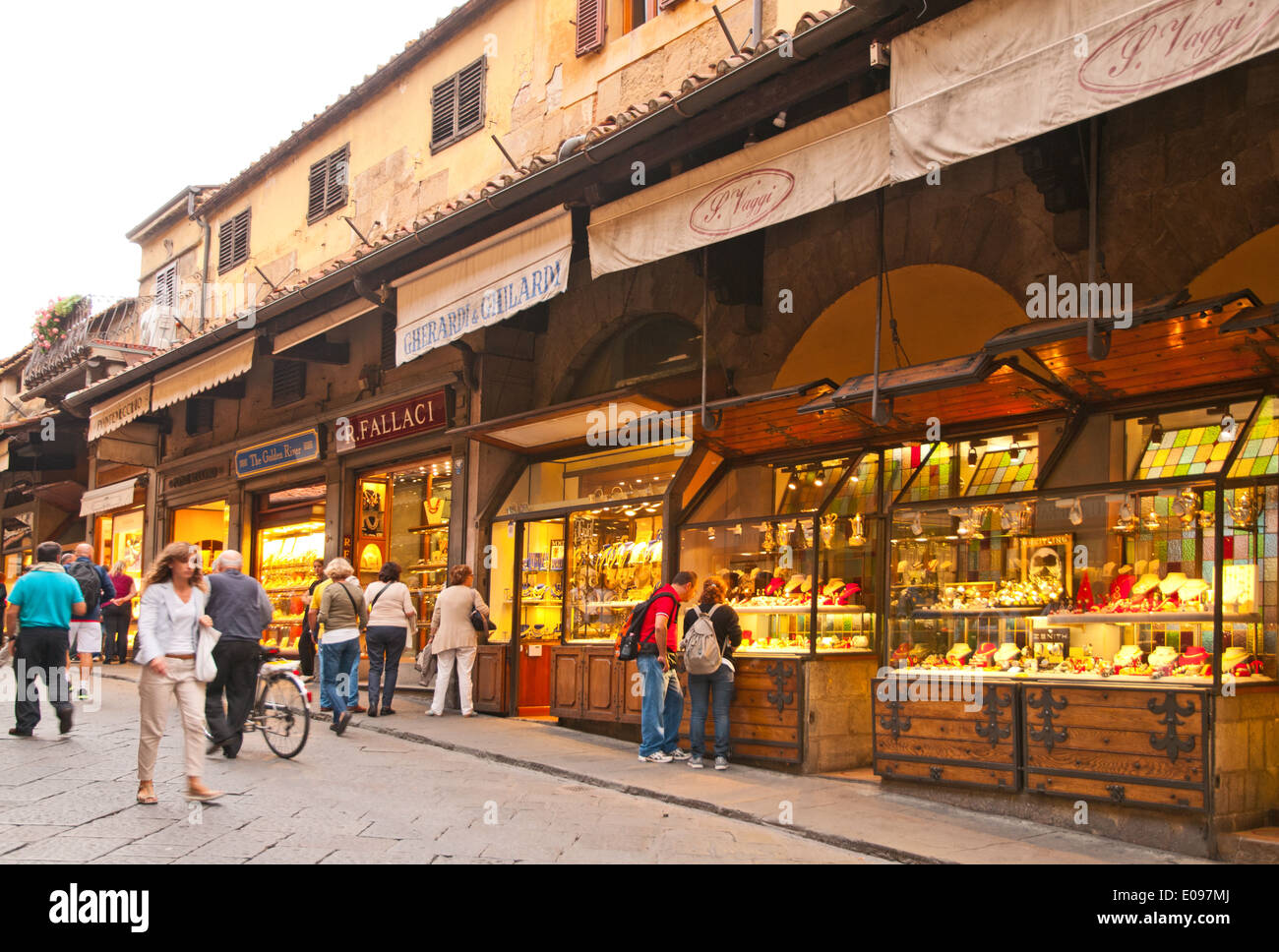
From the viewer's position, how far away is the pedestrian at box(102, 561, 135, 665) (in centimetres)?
1948

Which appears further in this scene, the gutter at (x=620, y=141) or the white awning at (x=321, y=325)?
the white awning at (x=321, y=325)

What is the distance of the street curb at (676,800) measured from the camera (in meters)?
7.16

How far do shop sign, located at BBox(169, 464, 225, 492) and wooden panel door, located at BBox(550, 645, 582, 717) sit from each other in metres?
11.3

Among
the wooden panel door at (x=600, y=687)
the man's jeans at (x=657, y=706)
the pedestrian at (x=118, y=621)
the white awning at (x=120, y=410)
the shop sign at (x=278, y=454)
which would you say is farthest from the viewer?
the pedestrian at (x=118, y=621)

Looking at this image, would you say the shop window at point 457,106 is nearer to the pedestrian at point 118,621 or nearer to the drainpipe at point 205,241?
the drainpipe at point 205,241

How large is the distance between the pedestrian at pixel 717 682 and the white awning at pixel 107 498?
1757 cm

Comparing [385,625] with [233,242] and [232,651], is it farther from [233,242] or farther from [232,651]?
[233,242]

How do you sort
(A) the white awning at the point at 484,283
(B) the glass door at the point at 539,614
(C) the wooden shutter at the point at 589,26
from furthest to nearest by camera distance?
1. (C) the wooden shutter at the point at 589,26
2. (B) the glass door at the point at 539,614
3. (A) the white awning at the point at 484,283

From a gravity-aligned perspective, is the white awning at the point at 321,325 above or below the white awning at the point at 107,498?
above

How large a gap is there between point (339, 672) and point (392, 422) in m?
5.07

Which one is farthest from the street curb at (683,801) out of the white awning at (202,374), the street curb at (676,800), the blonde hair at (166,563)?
the white awning at (202,374)

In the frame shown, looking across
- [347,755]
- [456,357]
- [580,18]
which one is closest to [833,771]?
[347,755]

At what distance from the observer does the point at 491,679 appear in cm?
1388

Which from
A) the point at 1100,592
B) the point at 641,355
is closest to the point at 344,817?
the point at 1100,592
